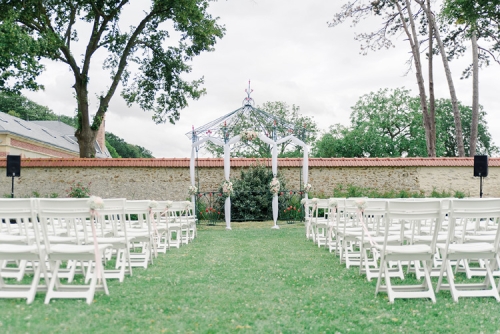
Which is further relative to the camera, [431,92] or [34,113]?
[34,113]

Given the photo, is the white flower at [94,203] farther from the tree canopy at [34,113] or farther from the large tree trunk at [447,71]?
the tree canopy at [34,113]

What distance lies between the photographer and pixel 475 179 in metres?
17.0

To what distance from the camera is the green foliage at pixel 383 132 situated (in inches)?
1276

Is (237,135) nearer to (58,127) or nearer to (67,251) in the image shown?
(67,251)

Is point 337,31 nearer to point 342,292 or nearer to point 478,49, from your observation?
point 478,49

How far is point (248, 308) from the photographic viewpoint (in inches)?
162

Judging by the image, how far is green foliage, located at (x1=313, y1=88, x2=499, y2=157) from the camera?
32.4m

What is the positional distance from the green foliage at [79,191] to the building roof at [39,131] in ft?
40.9

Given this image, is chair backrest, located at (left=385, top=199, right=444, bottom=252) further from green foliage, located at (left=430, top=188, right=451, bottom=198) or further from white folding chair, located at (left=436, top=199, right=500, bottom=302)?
green foliage, located at (left=430, top=188, right=451, bottom=198)

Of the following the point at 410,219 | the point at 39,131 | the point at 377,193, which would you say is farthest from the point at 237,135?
the point at 39,131

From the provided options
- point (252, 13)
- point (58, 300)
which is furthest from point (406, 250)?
point (252, 13)

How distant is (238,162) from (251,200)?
195 cm

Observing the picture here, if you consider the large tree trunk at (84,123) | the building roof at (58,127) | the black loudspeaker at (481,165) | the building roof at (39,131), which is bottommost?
the black loudspeaker at (481,165)

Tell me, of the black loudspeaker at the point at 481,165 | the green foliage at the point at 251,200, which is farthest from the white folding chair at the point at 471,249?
the green foliage at the point at 251,200
